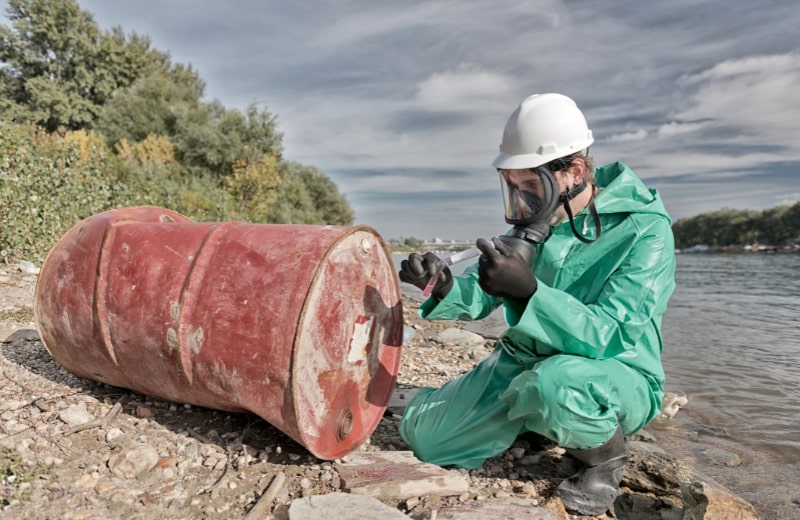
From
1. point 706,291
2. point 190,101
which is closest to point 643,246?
point 706,291

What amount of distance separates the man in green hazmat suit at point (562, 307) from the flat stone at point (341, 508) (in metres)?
0.71

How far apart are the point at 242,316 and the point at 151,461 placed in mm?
841

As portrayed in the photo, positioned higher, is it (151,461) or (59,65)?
(59,65)

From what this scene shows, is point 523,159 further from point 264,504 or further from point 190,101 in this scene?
point 190,101

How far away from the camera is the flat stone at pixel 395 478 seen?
88.3 inches

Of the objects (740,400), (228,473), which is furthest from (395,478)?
(740,400)

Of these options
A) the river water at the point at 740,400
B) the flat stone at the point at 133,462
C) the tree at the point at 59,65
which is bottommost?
the river water at the point at 740,400

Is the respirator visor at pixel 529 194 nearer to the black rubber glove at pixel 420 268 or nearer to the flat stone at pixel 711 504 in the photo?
the black rubber glove at pixel 420 268

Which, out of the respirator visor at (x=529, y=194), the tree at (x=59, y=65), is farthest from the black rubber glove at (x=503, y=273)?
the tree at (x=59, y=65)

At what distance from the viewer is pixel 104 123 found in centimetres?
2700

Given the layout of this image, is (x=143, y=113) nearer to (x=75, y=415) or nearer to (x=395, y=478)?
(x=75, y=415)

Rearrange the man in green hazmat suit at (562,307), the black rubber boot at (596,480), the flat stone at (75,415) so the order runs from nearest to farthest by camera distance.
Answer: the man in green hazmat suit at (562,307) < the black rubber boot at (596,480) < the flat stone at (75,415)

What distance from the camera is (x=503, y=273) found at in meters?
2.09

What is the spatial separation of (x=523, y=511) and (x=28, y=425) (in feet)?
8.05
